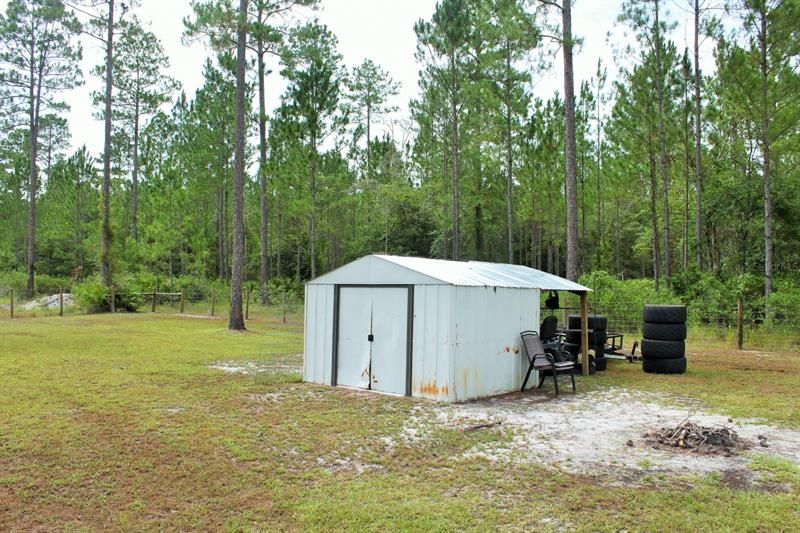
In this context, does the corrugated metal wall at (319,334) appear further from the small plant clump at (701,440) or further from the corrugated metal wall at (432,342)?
the small plant clump at (701,440)

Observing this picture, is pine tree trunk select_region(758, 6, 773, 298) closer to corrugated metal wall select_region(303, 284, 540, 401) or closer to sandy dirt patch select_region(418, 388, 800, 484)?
sandy dirt patch select_region(418, 388, 800, 484)

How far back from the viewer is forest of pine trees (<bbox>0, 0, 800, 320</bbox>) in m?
17.0

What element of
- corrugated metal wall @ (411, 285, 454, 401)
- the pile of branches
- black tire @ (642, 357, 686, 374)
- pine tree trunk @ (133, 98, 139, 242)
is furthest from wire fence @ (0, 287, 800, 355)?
pine tree trunk @ (133, 98, 139, 242)

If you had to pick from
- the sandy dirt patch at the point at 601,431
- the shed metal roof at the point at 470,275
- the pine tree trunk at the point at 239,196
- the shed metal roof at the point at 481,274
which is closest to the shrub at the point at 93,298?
the pine tree trunk at the point at 239,196

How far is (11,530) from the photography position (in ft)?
11.7

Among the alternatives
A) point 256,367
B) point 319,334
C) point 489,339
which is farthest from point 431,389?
point 256,367

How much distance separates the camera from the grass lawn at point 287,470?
12.3ft

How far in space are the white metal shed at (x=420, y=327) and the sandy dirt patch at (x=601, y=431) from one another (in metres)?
0.49

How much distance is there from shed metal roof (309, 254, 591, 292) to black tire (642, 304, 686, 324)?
5.16 ft

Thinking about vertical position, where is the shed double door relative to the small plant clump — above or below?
above

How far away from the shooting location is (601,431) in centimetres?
611

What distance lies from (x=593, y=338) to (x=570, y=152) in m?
5.68

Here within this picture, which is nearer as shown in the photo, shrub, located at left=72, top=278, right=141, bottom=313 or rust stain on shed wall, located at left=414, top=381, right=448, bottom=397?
rust stain on shed wall, located at left=414, top=381, right=448, bottom=397

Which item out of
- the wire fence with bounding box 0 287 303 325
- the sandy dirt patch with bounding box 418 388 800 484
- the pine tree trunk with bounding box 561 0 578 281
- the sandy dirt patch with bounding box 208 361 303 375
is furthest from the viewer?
the wire fence with bounding box 0 287 303 325
